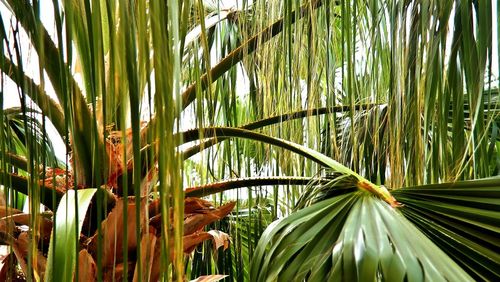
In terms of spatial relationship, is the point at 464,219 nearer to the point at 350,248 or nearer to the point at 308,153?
the point at 350,248

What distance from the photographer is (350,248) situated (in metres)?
1.42

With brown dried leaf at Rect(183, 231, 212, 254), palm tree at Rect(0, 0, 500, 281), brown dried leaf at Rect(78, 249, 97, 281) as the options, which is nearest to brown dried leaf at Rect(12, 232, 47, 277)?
palm tree at Rect(0, 0, 500, 281)

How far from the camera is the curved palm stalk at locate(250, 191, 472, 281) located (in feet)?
Result: 4.42

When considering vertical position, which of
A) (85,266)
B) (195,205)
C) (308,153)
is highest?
(308,153)

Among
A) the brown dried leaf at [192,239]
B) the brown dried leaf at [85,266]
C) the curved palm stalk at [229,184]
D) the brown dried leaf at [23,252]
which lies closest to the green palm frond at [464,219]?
the curved palm stalk at [229,184]

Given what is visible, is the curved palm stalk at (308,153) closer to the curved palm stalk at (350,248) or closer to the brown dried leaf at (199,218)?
the curved palm stalk at (350,248)

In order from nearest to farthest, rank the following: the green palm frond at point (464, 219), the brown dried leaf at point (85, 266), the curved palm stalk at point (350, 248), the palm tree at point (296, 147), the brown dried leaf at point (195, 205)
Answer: the palm tree at point (296, 147) → the curved palm stalk at point (350, 248) → the green palm frond at point (464, 219) → the brown dried leaf at point (85, 266) → the brown dried leaf at point (195, 205)

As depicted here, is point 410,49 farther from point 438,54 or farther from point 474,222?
point 474,222

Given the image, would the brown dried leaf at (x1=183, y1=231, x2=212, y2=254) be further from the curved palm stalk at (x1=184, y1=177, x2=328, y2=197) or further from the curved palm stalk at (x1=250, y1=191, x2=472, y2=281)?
the curved palm stalk at (x1=250, y1=191, x2=472, y2=281)

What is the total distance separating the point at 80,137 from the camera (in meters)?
1.81

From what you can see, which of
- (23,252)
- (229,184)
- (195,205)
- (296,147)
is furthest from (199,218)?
(23,252)

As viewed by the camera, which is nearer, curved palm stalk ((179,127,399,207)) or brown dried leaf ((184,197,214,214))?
curved palm stalk ((179,127,399,207))

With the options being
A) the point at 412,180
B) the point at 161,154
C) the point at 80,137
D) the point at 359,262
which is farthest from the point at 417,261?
the point at 80,137

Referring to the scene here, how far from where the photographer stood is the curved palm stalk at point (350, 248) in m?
1.35
